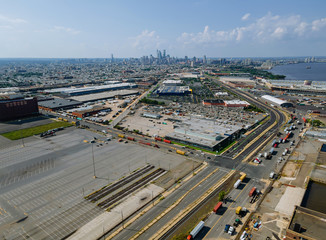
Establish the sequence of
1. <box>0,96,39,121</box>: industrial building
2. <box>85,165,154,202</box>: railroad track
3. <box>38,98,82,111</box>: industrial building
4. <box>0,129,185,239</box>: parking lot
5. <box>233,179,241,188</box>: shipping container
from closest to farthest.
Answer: <box>0,129,185,239</box>: parking lot → <box>85,165,154,202</box>: railroad track → <box>233,179,241,188</box>: shipping container → <box>0,96,39,121</box>: industrial building → <box>38,98,82,111</box>: industrial building

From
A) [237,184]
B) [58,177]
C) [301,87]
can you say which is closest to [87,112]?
[58,177]

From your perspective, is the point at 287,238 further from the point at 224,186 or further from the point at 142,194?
the point at 142,194

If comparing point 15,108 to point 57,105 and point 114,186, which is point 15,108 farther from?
point 114,186

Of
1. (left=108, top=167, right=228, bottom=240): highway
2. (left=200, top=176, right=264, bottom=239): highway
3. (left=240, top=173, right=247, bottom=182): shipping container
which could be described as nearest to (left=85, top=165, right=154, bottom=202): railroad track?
(left=108, top=167, right=228, bottom=240): highway

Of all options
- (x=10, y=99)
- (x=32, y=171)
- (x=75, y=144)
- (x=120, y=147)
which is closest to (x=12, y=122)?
(x=10, y=99)

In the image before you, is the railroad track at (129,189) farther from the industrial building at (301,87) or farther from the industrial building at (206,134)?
the industrial building at (301,87)

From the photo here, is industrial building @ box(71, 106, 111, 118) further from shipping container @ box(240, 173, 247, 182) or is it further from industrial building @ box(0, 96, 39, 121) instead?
shipping container @ box(240, 173, 247, 182)
